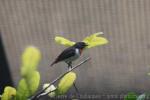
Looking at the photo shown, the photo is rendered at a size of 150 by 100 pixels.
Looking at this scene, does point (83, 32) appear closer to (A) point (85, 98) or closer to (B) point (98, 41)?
(A) point (85, 98)

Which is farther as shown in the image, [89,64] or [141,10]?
[89,64]

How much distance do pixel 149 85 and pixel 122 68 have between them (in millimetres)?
110

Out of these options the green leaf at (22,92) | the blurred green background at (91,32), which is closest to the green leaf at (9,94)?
the green leaf at (22,92)

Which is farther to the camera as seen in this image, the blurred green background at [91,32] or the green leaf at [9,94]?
the blurred green background at [91,32]

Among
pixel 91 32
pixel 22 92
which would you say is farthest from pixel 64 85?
pixel 91 32

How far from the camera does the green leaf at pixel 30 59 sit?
20 centimetres

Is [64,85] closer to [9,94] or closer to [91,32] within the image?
[9,94]

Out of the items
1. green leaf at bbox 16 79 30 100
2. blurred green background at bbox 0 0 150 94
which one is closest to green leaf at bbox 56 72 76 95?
green leaf at bbox 16 79 30 100

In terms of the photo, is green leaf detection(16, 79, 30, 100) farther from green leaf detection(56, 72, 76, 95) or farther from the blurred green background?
the blurred green background

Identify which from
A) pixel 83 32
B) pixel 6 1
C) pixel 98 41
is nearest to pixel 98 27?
pixel 83 32

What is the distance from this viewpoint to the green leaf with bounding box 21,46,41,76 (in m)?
0.20

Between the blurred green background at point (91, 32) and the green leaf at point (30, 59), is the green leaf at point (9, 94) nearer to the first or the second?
the green leaf at point (30, 59)

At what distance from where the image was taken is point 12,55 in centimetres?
147

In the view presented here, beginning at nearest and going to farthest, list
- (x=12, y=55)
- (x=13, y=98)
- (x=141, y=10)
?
(x=13, y=98) < (x=141, y=10) < (x=12, y=55)
